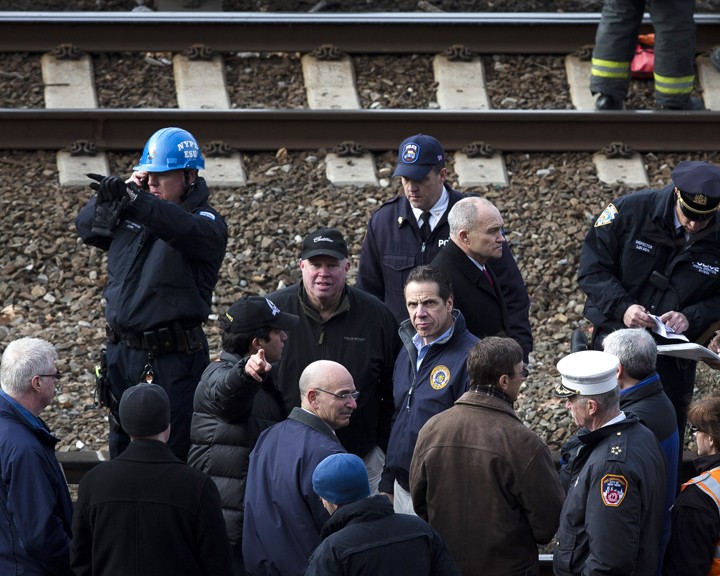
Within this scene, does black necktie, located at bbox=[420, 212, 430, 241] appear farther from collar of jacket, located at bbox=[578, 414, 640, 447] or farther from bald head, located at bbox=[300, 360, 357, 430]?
collar of jacket, located at bbox=[578, 414, 640, 447]

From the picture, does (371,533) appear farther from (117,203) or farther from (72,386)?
(72,386)

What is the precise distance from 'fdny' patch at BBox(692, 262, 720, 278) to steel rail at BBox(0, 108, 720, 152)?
2.73 meters

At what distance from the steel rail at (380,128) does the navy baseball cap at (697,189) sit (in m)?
2.72

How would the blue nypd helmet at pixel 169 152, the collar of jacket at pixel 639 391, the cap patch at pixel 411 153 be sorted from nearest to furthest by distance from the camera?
1. the collar of jacket at pixel 639 391
2. the blue nypd helmet at pixel 169 152
3. the cap patch at pixel 411 153

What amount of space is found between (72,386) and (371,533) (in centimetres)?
379

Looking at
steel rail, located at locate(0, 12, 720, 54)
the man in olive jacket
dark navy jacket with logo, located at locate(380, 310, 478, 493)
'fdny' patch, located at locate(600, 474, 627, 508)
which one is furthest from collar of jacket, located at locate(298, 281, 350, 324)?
steel rail, located at locate(0, 12, 720, 54)

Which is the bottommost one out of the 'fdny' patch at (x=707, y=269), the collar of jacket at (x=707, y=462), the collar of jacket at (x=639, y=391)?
the collar of jacket at (x=707, y=462)

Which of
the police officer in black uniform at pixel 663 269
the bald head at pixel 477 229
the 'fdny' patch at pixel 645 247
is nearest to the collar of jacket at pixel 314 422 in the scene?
the bald head at pixel 477 229

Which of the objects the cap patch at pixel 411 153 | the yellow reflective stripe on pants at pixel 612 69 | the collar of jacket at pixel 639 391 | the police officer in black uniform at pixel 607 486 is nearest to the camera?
the police officer in black uniform at pixel 607 486

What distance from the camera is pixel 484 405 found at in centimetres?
549

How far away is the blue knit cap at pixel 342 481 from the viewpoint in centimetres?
463

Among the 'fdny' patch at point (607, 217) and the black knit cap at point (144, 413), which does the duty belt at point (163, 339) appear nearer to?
the black knit cap at point (144, 413)

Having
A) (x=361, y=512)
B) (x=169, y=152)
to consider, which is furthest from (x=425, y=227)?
(x=361, y=512)

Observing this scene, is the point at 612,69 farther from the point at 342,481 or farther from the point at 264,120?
the point at 342,481
